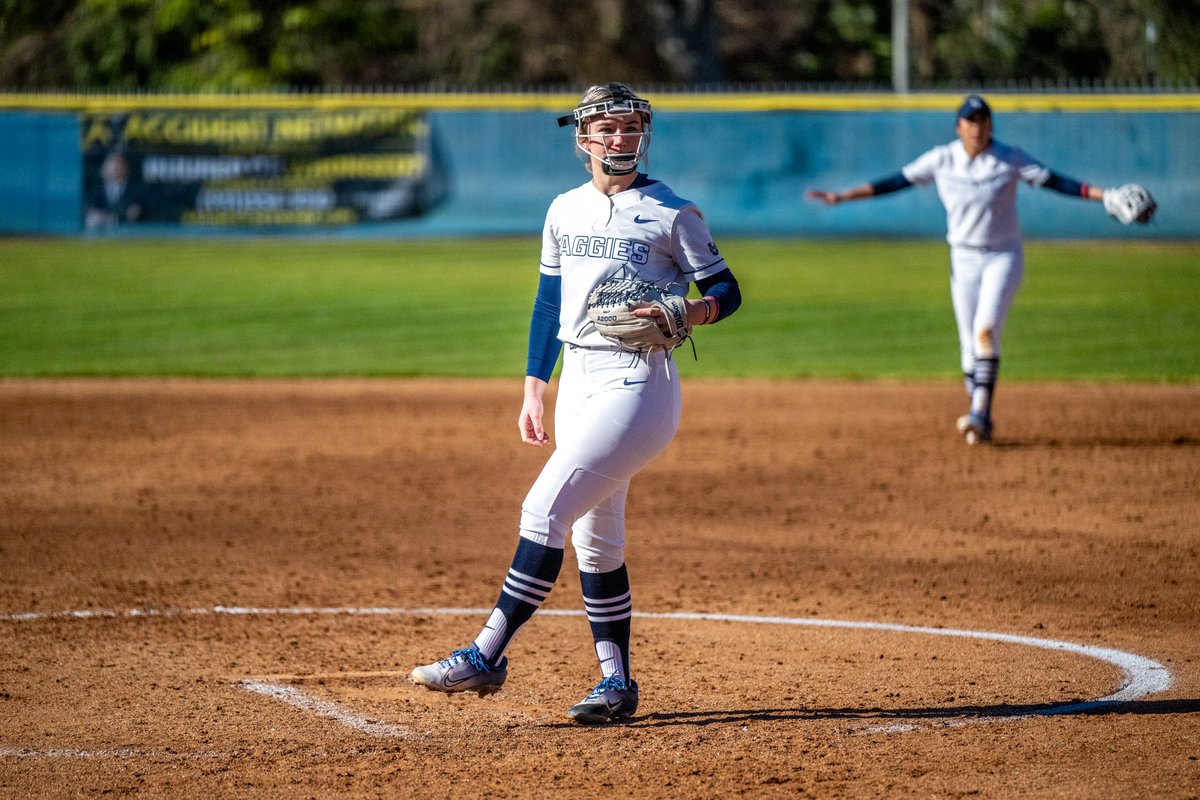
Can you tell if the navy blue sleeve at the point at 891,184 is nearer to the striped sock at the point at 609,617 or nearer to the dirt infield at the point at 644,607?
the dirt infield at the point at 644,607

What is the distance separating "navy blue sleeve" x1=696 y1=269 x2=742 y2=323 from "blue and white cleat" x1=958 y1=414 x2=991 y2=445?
5775 mm

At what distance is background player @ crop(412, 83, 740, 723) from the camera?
15.2 feet

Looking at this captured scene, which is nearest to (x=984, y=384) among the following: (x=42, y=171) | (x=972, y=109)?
(x=972, y=109)

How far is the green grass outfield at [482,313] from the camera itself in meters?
14.3

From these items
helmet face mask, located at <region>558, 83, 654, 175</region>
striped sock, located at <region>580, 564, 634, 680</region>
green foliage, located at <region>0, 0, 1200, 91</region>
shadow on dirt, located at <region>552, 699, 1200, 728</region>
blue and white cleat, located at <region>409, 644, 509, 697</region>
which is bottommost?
shadow on dirt, located at <region>552, 699, 1200, 728</region>

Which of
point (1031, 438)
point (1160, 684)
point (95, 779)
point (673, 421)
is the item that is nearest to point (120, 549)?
point (95, 779)

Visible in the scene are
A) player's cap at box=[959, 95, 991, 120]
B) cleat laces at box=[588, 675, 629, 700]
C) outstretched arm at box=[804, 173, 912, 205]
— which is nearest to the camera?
cleat laces at box=[588, 675, 629, 700]

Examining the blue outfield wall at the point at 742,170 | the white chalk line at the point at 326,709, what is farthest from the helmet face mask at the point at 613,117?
the blue outfield wall at the point at 742,170

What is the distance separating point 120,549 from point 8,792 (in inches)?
137

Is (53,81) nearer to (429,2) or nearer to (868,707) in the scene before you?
(429,2)

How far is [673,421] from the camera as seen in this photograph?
4.73 m

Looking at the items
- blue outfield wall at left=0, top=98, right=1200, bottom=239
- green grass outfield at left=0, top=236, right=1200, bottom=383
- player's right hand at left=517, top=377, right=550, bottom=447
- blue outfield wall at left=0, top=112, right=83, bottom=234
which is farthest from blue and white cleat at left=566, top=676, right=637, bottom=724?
blue outfield wall at left=0, top=112, right=83, bottom=234

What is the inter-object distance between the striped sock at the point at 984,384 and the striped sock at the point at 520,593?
6.02 meters

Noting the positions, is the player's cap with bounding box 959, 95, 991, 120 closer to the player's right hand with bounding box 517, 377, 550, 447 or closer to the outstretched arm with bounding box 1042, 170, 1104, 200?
the outstretched arm with bounding box 1042, 170, 1104, 200
